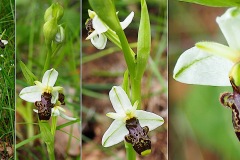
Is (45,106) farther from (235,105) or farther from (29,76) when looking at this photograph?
(235,105)

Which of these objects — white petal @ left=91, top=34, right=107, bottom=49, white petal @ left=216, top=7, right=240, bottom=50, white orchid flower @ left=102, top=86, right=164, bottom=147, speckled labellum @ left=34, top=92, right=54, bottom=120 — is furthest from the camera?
speckled labellum @ left=34, top=92, right=54, bottom=120

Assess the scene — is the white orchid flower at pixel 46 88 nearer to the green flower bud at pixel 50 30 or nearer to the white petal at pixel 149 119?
the green flower bud at pixel 50 30

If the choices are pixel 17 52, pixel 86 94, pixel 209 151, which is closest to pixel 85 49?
pixel 86 94

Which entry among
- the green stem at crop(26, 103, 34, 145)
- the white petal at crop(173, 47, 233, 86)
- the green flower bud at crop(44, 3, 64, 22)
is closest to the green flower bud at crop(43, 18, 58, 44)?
the green flower bud at crop(44, 3, 64, 22)

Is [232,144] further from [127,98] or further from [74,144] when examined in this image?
[74,144]

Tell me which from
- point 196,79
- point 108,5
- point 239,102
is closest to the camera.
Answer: point 239,102

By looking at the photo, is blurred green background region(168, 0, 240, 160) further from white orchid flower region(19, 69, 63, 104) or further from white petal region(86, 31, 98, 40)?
white orchid flower region(19, 69, 63, 104)

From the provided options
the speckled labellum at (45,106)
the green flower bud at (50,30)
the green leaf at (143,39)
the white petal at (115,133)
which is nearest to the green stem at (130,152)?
the white petal at (115,133)
